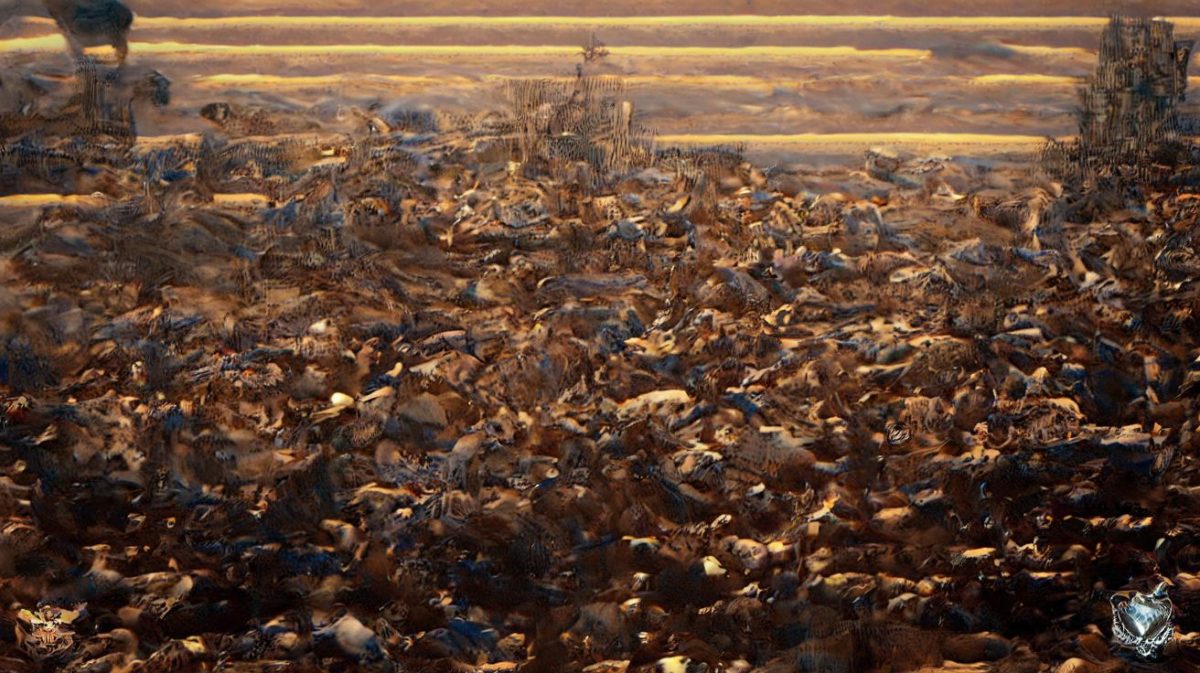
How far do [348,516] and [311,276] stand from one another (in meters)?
0.45

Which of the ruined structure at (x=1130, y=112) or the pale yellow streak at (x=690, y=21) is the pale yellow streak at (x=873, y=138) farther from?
the pale yellow streak at (x=690, y=21)

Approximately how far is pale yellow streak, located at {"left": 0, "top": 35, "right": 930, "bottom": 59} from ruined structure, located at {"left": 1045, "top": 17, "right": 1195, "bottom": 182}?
0.34 m

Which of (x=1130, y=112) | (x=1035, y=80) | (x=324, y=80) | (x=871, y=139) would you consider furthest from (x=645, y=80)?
(x=1130, y=112)

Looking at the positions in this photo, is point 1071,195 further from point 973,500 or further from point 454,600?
point 454,600

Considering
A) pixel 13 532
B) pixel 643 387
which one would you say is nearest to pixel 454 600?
pixel 643 387

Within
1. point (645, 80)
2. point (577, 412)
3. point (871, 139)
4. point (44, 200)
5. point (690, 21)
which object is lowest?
point (577, 412)

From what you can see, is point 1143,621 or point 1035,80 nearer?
point 1143,621

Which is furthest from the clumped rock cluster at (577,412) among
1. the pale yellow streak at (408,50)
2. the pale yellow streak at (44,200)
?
the pale yellow streak at (408,50)

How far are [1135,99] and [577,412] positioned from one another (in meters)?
1.22

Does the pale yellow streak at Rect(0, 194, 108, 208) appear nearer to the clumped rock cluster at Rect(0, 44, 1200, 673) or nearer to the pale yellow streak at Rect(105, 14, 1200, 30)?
the clumped rock cluster at Rect(0, 44, 1200, 673)

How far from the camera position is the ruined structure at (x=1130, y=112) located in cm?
219

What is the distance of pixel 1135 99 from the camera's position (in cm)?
219

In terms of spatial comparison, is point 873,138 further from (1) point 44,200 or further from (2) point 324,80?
(1) point 44,200

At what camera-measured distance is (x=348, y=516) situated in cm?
210
